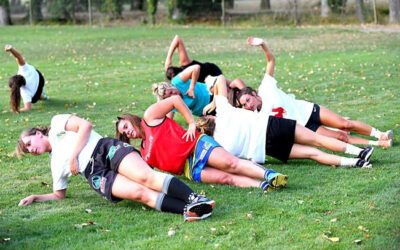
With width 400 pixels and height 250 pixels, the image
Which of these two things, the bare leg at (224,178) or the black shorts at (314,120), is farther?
the black shorts at (314,120)

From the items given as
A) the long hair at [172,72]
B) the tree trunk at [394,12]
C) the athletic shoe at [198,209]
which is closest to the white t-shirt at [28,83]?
the long hair at [172,72]

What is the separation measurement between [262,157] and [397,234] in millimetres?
2397

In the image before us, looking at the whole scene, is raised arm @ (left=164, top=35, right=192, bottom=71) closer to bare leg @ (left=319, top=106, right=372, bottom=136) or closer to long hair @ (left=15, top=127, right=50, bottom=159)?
bare leg @ (left=319, top=106, right=372, bottom=136)

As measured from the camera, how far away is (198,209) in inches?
216

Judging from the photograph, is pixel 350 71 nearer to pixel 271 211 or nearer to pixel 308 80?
pixel 308 80

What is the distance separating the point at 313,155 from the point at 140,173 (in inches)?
Result: 89.5

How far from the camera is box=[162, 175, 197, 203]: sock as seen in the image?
5.64 metres

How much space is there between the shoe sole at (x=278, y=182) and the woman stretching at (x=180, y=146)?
0.49 ft

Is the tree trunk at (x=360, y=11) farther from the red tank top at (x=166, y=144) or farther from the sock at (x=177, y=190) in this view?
the sock at (x=177, y=190)

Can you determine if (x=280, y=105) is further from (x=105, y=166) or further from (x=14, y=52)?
(x=14, y=52)

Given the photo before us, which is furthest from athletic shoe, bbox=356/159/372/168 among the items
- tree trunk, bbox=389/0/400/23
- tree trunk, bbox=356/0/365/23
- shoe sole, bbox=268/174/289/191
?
tree trunk, bbox=356/0/365/23

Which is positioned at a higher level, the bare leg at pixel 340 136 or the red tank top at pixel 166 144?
the red tank top at pixel 166 144

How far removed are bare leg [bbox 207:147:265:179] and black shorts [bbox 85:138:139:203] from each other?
0.91m

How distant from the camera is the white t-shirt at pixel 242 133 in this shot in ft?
23.2
